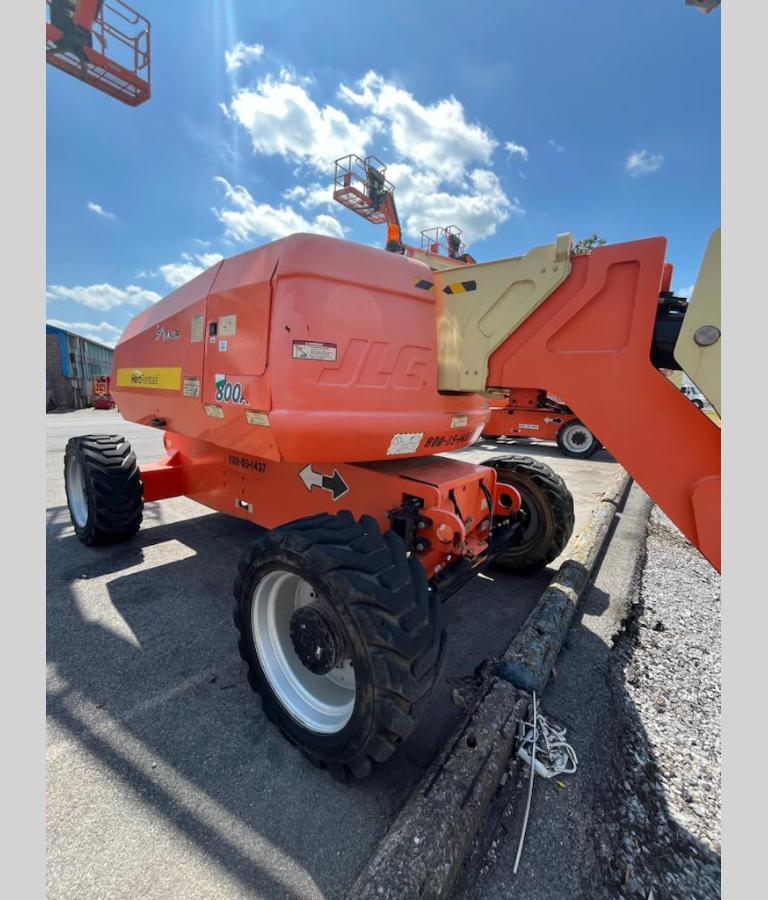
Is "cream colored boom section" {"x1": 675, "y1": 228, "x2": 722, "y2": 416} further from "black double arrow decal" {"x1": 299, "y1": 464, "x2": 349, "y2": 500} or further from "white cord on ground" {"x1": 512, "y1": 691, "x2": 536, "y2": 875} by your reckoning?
"black double arrow decal" {"x1": 299, "y1": 464, "x2": 349, "y2": 500}

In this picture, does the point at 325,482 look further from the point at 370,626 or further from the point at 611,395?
the point at 611,395

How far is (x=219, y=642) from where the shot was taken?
305 centimetres

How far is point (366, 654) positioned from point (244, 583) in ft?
2.86

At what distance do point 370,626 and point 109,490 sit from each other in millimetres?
3535

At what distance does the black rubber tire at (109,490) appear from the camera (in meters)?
4.19

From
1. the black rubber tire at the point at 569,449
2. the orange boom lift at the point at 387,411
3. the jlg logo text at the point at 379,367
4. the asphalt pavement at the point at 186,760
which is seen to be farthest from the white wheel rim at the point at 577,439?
the jlg logo text at the point at 379,367

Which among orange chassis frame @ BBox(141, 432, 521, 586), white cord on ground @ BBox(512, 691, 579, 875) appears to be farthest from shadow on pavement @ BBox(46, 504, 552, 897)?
orange chassis frame @ BBox(141, 432, 521, 586)

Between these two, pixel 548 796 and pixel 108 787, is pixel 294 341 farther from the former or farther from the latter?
pixel 548 796

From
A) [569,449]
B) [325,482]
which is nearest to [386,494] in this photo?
[325,482]

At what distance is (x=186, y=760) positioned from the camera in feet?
6.95

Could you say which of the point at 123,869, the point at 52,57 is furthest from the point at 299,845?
the point at 52,57

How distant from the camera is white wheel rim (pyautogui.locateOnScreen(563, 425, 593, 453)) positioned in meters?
11.6

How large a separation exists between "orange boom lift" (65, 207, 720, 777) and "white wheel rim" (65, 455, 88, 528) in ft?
6.73

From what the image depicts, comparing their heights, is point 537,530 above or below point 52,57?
below
